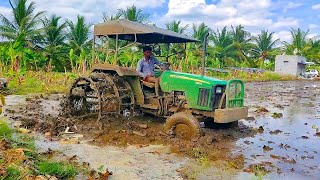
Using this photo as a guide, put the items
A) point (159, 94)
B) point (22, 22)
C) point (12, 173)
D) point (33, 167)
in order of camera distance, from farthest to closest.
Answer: point (22, 22)
point (159, 94)
point (33, 167)
point (12, 173)

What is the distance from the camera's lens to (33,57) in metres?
21.1

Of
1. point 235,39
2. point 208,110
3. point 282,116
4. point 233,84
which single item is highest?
point 235,39

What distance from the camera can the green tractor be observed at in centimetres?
742

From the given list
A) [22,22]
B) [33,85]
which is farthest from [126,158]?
[22,22]

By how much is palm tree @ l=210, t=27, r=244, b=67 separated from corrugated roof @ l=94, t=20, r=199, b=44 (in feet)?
97.4

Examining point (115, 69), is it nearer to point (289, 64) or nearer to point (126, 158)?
point (126, 158)

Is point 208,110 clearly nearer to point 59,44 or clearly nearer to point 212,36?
point 59,44

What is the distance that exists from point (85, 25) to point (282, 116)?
22.7m

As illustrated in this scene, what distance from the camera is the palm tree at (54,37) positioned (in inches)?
1126

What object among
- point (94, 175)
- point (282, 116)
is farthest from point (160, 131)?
point (282, 116)

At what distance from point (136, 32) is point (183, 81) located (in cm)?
142

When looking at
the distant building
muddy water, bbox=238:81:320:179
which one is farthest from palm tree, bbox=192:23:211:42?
muddy water, bbox=238:81:320:179

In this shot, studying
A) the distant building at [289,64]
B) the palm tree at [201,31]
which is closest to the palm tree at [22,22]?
the palm tree at [201,31]

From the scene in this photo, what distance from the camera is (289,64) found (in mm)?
42844
